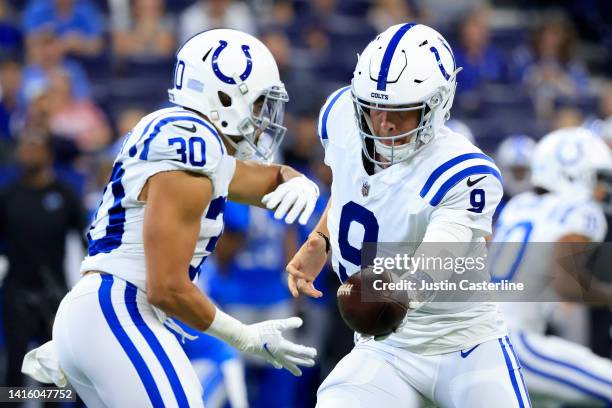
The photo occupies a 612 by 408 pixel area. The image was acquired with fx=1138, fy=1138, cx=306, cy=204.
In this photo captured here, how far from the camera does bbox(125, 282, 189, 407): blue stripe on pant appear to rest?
3.45 meters

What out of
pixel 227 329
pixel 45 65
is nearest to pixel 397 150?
pixel 227 329

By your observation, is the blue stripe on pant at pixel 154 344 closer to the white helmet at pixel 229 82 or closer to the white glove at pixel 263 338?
the white glove at pixel 263 338

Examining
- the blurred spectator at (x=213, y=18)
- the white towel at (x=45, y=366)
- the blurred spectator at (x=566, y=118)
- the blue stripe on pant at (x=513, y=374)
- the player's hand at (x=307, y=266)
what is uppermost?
the player's hand at (x=307, y=266)

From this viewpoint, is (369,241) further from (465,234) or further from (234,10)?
(234,10)

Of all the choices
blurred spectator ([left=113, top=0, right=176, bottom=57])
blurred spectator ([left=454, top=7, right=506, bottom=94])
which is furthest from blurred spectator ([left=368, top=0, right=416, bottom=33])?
blurred spectator ([left=113, top=0, right=176, bottom=57])

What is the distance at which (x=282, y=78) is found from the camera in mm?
8688

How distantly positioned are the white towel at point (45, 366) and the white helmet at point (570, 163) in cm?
310

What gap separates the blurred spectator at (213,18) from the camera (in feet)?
29.7

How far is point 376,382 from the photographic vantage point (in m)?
3.63

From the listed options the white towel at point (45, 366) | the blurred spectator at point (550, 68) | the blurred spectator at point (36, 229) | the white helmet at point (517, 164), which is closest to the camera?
the white towel at point (45, 366)

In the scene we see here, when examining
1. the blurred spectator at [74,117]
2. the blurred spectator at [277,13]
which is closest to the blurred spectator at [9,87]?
the blurred spectator at [74,117]

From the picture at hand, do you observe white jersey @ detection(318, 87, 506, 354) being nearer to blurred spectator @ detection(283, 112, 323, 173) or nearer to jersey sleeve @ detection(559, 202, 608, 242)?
jersey sleeve @ detection(559, 202, 608, 242)

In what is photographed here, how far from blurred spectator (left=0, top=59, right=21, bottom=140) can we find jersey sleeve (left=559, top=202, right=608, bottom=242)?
419 cm

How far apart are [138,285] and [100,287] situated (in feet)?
0.39
